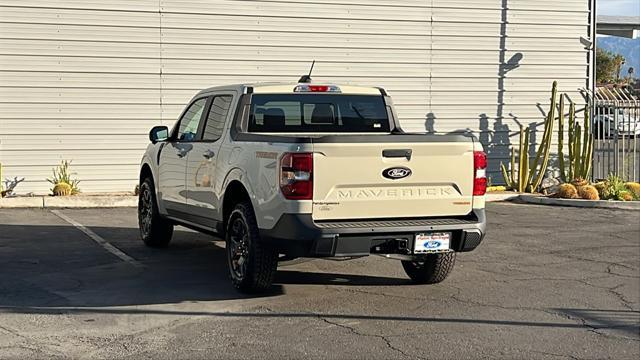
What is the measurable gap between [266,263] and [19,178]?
31.1 feet

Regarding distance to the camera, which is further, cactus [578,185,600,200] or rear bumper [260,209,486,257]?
cactus [578,185,600,200]

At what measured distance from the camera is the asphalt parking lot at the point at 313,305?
6.22m

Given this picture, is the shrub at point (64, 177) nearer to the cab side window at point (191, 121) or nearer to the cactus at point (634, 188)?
the cab side window at point (191, 121)

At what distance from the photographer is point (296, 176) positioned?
6.99 m

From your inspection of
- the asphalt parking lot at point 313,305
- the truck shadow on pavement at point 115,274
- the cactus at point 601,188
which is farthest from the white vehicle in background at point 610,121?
the truck shadow on pavement at point 115,274

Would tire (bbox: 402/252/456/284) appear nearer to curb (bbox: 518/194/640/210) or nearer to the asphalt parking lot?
the asphalt parking lot

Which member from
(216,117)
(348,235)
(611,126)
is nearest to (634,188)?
(611,126)

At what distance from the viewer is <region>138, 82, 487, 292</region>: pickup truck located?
277 inches

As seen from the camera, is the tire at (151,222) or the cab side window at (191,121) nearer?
the cab side window at (191,121)

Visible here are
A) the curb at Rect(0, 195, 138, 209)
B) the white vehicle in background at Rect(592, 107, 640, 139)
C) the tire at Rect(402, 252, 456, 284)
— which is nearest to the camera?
the tire at Rect(402, 252, 456, 284)

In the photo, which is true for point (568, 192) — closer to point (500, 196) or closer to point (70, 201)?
point (500, 196)

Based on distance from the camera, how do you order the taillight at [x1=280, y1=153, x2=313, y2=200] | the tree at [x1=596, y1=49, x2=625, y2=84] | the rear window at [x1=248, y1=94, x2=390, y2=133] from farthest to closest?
the tree at [x1=596, y1=49, x2=625, y2=84], the rear window at [x1=248, y1=94, x2=390, y2=133], the taillight at [x1=280, y1=153, x2=313, y2=200]

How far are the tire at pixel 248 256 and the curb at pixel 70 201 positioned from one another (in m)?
7.39

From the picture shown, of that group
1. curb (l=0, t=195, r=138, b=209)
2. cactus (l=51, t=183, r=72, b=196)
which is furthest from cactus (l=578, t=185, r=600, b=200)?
cactus (l=51, t=183, r=72, b=196)
